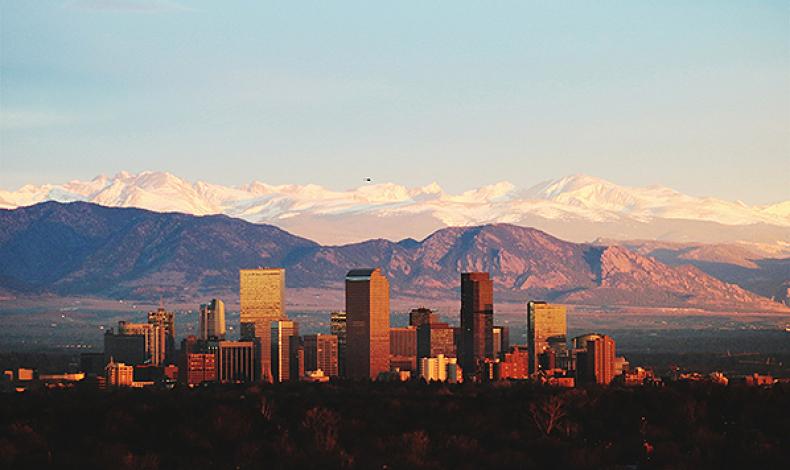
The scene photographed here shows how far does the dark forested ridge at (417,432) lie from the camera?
323 ft

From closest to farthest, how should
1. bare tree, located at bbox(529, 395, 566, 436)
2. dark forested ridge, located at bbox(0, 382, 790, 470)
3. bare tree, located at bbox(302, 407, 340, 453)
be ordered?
1. dark forested ridge, located at bbox(0, 382, 790, 470)
2. bare tree, located at bbox(302, 407, 340, 453)
3. bare tree, located at bbox(529, 395, 566, 436)

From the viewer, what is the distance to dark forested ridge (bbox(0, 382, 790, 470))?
9844 centimetres

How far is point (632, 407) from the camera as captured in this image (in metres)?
125

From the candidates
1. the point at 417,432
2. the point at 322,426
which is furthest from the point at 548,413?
the point at 322,426

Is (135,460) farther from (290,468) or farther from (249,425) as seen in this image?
(249,425)

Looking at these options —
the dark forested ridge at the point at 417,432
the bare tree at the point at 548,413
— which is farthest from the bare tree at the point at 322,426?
the bare tree at the point at 548,413

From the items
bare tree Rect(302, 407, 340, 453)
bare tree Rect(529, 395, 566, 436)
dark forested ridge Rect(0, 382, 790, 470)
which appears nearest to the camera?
dark forested ridge Rect(0, 382, 790, 470)

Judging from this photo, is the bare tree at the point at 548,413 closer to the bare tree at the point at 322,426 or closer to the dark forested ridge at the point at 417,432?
the dark forested ridge at the point at 417,432

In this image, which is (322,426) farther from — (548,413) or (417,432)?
(548,413)

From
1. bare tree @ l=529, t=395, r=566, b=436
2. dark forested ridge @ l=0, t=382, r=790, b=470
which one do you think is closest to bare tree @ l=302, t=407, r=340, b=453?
dark forested ridge @ l=0, t=382, r=790, b=470

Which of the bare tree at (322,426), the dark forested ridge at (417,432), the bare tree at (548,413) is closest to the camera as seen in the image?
the dark forested ridge at (417,432)

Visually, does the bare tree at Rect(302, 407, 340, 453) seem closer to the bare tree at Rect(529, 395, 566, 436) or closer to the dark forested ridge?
the dark forested ridge

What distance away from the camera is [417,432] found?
107562 mm

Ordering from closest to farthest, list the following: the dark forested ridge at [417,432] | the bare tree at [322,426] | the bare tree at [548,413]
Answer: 1. the dark forested ridge at [417,432]
2. the bare tree at [322,426]
3. the bare tree at [548,413]
